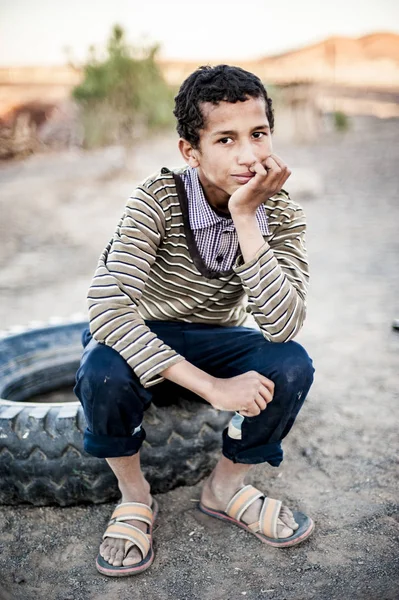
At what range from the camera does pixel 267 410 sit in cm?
202

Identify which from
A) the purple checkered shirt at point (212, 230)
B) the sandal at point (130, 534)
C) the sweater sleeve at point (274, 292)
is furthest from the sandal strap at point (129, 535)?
the purple checkered shirt at point (212, 230)

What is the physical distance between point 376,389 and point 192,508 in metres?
1.30

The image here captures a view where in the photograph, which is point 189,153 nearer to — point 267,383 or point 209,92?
point 209,92

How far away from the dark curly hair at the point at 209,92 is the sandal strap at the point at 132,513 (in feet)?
4.12

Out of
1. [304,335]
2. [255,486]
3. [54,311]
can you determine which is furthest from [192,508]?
Answer: [54,311]

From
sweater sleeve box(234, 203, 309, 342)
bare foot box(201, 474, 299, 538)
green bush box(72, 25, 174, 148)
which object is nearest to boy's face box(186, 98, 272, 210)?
sweater sleeve box(234, 203, 309, 342)

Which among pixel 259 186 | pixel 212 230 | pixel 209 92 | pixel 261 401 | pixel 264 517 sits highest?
pixel 209 92

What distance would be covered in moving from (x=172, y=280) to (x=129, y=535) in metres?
0.87

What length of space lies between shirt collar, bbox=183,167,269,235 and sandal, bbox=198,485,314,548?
0.94m

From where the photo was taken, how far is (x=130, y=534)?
207 centimetres

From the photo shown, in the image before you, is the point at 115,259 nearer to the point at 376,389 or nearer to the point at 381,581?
the point at 381,581

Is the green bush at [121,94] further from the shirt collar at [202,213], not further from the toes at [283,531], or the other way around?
the toes at [283,531]

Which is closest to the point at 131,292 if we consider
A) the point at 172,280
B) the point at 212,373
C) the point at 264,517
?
the point at 172,280

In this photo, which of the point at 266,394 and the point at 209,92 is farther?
the point at 209,92
